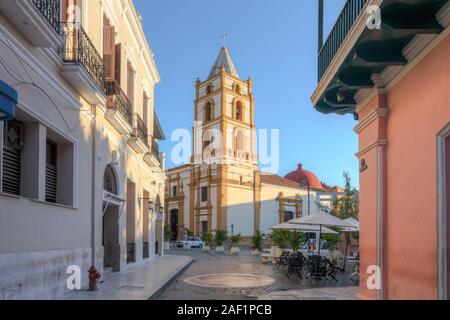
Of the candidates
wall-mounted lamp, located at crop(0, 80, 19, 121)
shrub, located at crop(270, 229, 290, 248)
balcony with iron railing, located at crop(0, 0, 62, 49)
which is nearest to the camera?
wall-mounted lamp, located at crop(0, 80, 19, 121)

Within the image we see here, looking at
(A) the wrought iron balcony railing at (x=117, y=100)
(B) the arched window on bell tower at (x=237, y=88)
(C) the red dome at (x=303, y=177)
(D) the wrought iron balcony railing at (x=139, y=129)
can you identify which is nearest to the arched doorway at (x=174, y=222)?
(B) the arched window on bell tower at (x=237, y=88)

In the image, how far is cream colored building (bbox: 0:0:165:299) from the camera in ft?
24.6

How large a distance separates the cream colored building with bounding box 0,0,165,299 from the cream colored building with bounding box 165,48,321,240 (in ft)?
104

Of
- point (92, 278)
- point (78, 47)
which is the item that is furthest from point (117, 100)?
point (92, 278)

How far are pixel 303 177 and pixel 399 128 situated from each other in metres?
56.8

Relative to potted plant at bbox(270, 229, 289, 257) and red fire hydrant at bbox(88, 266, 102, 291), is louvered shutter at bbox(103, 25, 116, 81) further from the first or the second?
potted plant at bbox(270, 229, 289, 257)

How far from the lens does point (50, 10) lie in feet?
26.8

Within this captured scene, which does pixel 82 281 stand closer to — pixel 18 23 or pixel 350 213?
pixel 18 23

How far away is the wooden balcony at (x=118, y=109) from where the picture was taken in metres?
13.1

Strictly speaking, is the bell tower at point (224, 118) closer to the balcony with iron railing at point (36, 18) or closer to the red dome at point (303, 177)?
the red dome at point (303, 177)

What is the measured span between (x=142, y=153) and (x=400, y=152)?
13.6 metres

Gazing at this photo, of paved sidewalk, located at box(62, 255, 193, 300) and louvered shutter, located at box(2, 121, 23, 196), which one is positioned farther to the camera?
paved sidewalk, located at box(62, 255, 193, 300)

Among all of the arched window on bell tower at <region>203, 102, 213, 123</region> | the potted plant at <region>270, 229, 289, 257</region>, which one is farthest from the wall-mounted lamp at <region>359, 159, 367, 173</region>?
the arched window on bell tower at <region>203, 102, 213, 123</region>
